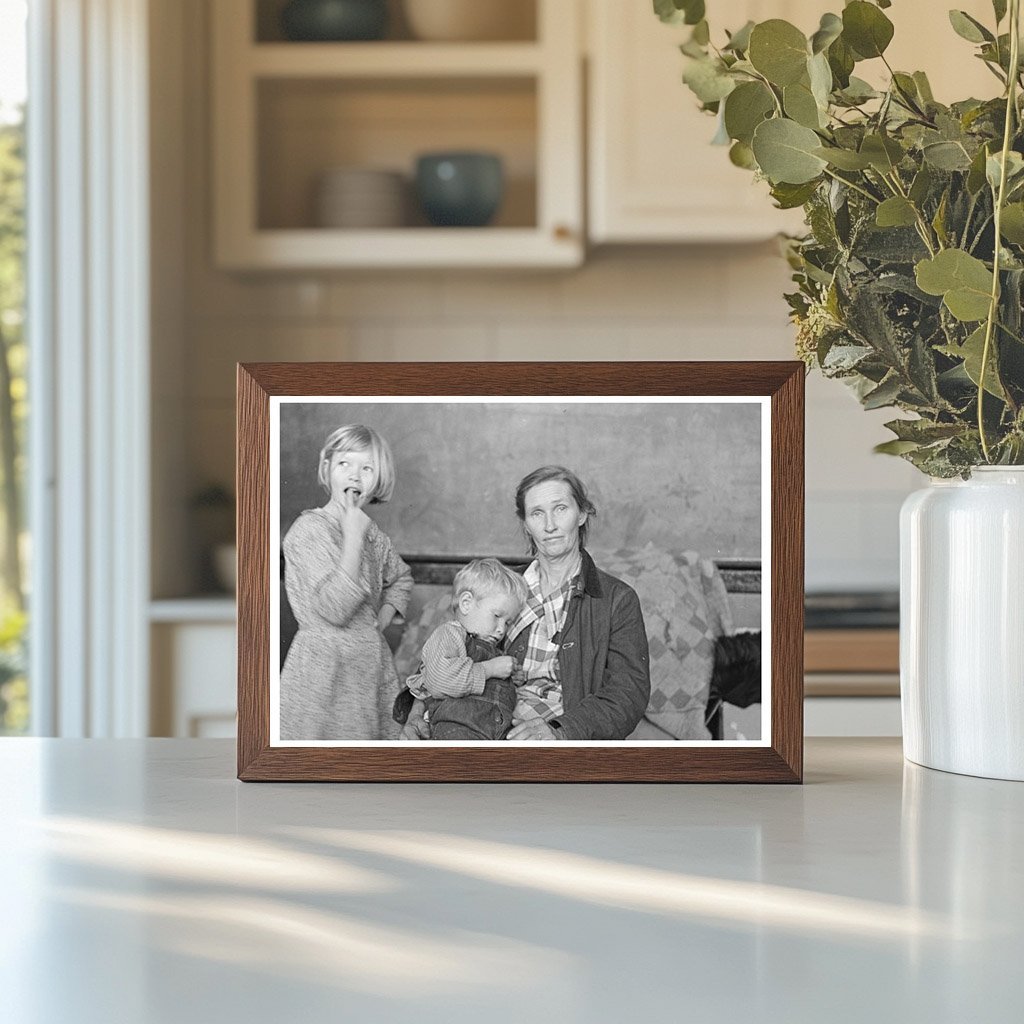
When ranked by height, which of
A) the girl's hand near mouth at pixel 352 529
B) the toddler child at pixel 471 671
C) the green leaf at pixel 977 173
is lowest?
the toddler child at pixel 471 671

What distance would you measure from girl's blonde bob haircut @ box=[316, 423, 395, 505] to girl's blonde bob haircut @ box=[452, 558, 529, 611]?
6 cm

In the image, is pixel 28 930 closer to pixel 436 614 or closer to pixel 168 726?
pixel 436 614

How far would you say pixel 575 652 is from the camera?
2.01 ft

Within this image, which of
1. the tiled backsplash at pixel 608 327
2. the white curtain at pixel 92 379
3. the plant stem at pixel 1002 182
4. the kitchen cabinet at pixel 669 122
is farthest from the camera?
the tiled backsplash at pixel 608 327

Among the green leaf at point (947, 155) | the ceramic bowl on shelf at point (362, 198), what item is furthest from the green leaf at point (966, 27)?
the ceramic bowl on shelf at point (362, 198)

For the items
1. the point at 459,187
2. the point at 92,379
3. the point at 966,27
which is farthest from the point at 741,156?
the point at 459,187

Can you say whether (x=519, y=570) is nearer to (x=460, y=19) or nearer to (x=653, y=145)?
(x=653, y=145)

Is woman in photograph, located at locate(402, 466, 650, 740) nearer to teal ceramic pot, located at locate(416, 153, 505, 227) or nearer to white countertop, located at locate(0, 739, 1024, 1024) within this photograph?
white countertop, located at locate(0, 739, 1024, 1024)

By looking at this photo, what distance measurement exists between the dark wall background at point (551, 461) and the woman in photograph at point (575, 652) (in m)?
0.02

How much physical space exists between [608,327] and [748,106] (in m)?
2.02

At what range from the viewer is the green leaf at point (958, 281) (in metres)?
0.53

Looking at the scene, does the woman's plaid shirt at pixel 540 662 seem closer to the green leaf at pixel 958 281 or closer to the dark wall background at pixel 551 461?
the dark wall background at pixel 551 461

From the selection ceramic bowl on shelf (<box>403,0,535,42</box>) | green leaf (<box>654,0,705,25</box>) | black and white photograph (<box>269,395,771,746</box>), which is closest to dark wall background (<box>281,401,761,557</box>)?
black and white photograph (<box>269,395,771,746</box>)

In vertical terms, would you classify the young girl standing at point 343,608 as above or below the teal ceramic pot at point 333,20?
below
